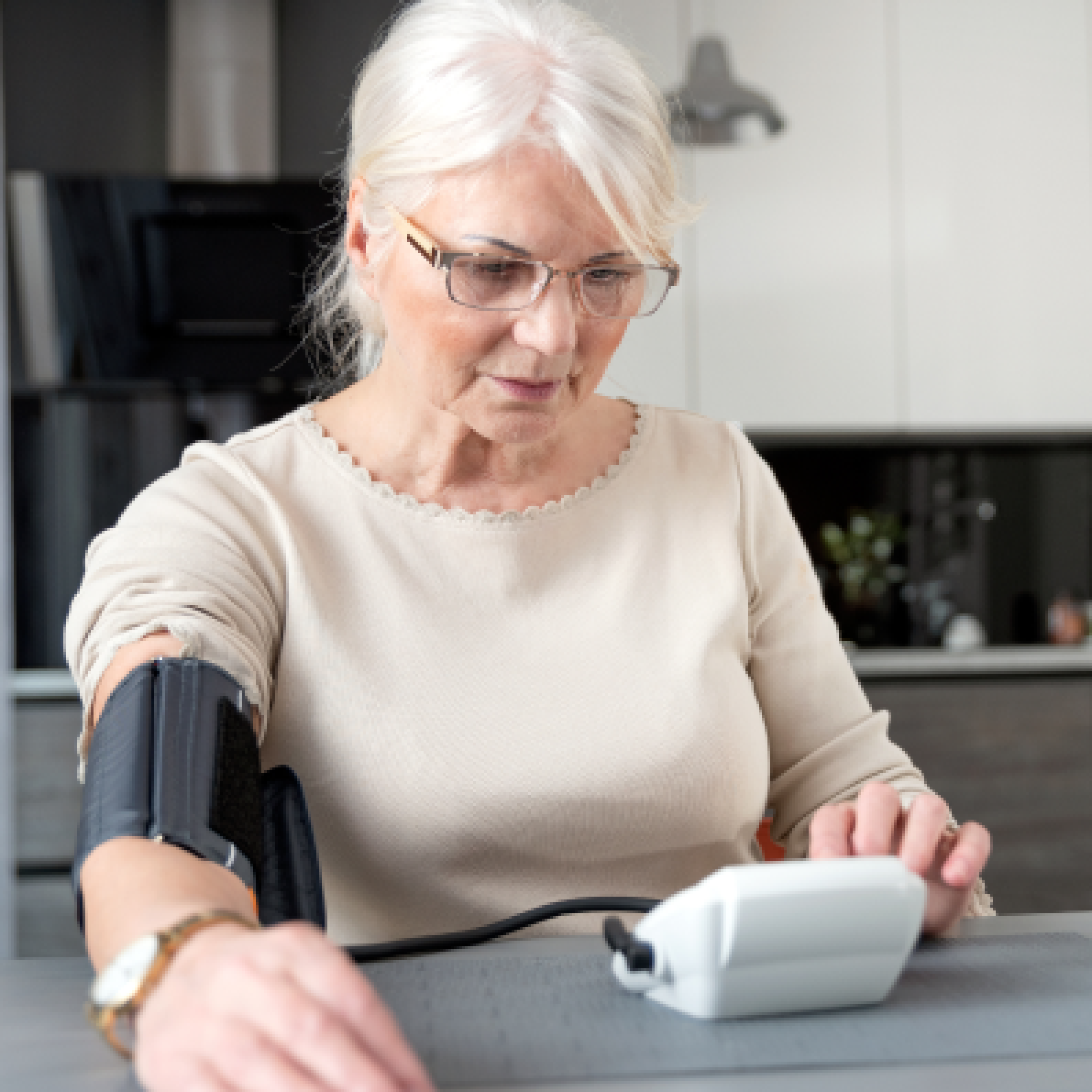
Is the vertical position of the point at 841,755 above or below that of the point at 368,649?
below

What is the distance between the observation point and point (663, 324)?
3.14m

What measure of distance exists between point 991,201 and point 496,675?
8.54ft

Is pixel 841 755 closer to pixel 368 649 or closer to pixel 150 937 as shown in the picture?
pixel 368 649

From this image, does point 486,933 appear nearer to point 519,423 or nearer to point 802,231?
point 519,423

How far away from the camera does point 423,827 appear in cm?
97

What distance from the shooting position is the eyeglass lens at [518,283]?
37.3 inches

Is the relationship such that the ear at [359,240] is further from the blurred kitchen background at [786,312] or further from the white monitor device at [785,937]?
the blurred kitchen background at [786,312]

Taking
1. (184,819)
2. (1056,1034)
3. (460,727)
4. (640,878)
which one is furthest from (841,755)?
(184,819)

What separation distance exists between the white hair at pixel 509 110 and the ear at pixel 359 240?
0.01 m

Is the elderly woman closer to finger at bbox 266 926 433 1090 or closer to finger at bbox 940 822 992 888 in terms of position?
→ finger at bbox 940 822 992 888

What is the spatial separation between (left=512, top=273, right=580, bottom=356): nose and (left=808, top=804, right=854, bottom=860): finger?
39cm

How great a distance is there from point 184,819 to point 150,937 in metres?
0.13

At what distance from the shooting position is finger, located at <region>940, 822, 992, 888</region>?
30.9 inches

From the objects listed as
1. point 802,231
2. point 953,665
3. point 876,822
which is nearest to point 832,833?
point 876,822
